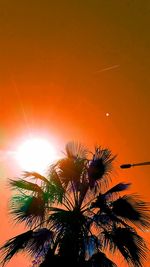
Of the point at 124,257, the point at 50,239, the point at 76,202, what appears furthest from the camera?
the point at 76,202

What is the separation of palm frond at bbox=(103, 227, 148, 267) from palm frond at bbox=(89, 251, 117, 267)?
0.29m

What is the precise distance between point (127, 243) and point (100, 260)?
0.79 meters

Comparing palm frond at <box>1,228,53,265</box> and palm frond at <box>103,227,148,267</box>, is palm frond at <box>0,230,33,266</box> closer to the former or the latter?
palm frond at <box>1,228,53,265</box>

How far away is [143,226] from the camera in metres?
10.1

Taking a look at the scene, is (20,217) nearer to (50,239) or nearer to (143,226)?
(50,239)

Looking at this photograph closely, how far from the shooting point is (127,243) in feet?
32.2

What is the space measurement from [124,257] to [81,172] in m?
2.92

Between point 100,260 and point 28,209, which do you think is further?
point 28,209

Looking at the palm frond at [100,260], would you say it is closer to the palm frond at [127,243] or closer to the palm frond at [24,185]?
the palm frond at [127,243]

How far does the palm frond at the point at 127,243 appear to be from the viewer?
9.59 meters

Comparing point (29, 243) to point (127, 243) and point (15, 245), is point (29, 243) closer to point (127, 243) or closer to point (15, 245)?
point (15, 245)

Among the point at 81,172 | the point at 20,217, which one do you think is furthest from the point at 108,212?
the point at 20,217

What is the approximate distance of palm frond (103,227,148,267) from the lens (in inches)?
378

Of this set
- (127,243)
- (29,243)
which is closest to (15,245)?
(29,243)
